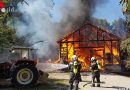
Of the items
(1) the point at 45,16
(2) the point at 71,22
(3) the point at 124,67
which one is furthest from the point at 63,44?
(1) the point at 45,16

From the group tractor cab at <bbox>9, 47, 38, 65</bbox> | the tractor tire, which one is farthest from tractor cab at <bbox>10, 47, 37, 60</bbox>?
the tractor tire

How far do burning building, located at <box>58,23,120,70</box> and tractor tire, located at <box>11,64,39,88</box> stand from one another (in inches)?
753

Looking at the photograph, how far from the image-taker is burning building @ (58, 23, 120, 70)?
120 feet

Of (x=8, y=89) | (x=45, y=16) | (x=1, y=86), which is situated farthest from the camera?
(x=45, y=16)

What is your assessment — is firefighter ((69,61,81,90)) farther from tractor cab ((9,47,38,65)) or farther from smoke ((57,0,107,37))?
smoke ((57,0,107,37))

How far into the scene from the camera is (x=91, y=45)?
121 feet

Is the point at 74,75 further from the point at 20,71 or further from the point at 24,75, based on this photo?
the point at 20,71

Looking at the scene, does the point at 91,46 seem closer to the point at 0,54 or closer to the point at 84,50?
the point at 84,50

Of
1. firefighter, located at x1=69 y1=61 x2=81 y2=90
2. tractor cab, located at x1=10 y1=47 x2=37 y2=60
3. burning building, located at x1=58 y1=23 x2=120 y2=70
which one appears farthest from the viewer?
burning building, located at x1=58 y1=23 x2=120 y2=70

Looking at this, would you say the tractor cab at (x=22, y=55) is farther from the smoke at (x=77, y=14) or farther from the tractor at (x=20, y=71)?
the smoke at (x=77, y=14)

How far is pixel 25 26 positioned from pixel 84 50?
43.5 ft

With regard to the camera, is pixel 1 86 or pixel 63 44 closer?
pixel 1 86

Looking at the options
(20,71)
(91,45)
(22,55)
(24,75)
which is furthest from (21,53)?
(91,45)

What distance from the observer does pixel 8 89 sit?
1688 centimetres
